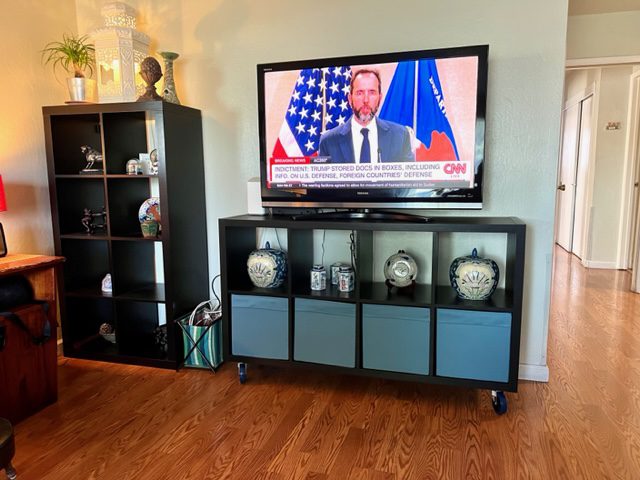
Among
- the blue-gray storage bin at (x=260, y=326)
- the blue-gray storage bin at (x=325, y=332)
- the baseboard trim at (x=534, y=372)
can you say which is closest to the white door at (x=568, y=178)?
the baseboard trim at (x=534, y=372)

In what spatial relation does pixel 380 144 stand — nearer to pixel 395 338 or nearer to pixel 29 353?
pixel 395 338

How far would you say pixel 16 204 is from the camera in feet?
8.26

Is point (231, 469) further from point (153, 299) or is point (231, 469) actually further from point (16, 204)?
point (16, 204)

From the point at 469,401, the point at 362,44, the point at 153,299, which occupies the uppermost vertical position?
the point at 362,44

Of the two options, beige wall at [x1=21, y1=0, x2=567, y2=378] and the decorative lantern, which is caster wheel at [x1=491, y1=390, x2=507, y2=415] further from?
the decorative lantern

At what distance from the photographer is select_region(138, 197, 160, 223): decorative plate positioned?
8.41 ft

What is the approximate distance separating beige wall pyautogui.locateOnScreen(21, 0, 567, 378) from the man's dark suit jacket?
1.45 feet

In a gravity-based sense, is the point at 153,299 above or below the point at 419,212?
below

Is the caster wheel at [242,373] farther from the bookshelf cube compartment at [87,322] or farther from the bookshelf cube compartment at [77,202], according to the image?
the bookshelf cube compartment at [77,202]

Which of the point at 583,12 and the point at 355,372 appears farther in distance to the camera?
the point at 583,12

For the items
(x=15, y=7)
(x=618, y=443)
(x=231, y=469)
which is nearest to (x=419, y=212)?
(x=618, y=443)

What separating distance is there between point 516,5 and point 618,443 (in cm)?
198

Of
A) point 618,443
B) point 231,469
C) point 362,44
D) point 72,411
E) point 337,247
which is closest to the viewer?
point 231,469

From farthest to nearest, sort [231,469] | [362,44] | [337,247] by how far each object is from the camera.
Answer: [337,247] < [362,44] < [231,469]
